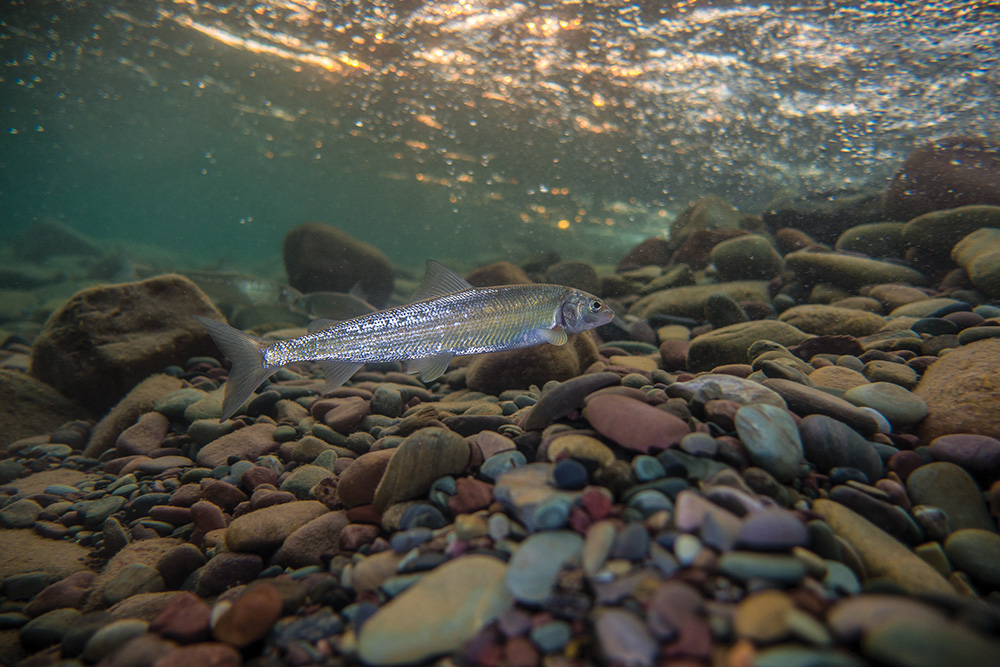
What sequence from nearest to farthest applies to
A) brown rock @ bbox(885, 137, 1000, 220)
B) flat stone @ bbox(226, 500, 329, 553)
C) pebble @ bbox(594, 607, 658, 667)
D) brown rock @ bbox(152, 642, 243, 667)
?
pebble @ bbox(594, 607, 658, 667)
brown rock @ bbox(152, 642, 243, 667)
flat stone @ bbox(226, 500, 329, 553)
brown rock @ bbox(885, 137, 1000, 220)

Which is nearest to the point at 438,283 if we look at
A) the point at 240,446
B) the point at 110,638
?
the point at 240,446

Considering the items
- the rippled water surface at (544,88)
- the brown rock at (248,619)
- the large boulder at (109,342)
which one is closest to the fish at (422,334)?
the brown rock at (248,619)

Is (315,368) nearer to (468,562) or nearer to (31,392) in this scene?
(31,392)

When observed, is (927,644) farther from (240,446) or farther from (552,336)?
(240,446)

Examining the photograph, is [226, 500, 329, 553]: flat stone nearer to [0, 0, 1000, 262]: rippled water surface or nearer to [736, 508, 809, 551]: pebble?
[736, 508, 809, 551]: pebble

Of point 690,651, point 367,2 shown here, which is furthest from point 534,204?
point 690,651

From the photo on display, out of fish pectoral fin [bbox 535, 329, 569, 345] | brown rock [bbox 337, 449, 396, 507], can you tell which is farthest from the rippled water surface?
brown rock [bbox 337, 449, 396, 507]
